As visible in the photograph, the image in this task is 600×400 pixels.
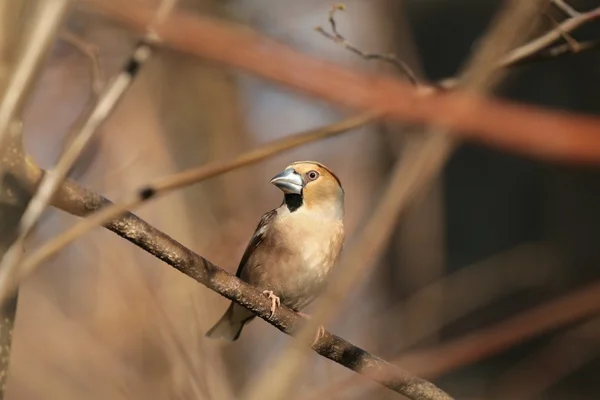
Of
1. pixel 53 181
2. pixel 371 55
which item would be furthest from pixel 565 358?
pixel 53 181

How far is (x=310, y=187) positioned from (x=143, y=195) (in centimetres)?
296

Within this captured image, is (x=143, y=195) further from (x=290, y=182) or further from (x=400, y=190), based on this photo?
(x=290, y=182)

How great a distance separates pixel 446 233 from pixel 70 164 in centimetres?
702

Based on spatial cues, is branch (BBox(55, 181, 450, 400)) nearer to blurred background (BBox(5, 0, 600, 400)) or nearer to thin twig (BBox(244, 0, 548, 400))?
blurred background (BBox(5, 0, 600, 400))

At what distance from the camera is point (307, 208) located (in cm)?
417

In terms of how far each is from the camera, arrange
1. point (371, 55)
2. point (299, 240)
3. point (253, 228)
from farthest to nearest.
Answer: point (253, 228), point (299, 240), point (371, 55)

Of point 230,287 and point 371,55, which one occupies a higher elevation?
point 371,55

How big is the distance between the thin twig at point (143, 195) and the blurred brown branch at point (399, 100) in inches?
17.2

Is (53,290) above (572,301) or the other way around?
above

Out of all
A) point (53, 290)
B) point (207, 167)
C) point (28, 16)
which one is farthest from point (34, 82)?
point (53, 290)

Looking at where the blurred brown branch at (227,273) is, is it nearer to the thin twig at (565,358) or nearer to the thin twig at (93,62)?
the thin twig at (93,62)

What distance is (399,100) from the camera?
72 cm

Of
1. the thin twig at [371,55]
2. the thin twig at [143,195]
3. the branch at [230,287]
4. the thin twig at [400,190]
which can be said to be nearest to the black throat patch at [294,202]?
the branch at [230,287]

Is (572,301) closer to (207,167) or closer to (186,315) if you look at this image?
(207,167)
